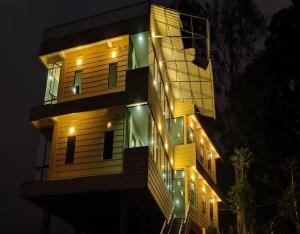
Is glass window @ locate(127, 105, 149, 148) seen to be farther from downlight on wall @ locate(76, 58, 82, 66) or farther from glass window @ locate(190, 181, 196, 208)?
glass window @ locate(190, 181, 196, 208)

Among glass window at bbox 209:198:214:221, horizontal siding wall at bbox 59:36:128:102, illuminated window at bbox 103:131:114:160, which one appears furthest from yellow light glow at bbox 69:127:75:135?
glass window at bbox 209:198:214:221

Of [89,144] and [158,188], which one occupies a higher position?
[89,144]

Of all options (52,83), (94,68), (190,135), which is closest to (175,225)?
(190,135)

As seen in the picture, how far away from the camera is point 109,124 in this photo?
60.8ft

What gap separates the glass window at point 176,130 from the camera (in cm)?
2505

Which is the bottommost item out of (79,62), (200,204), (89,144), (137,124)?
(200,204)

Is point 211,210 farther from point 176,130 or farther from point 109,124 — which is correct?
point 109,124

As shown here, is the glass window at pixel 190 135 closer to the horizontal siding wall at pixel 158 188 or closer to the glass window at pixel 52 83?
the horizontal siding wall at pixel 158 188

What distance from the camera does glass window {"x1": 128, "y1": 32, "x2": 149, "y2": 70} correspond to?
1927 cm

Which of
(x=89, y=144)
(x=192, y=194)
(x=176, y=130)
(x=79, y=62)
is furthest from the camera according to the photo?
(x=176, y=130)

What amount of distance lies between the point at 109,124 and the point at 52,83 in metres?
3.78

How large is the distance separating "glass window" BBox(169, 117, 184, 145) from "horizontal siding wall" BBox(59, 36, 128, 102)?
21.7ft

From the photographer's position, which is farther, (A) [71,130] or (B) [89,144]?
(A) [71,130]

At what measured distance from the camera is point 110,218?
2080 centimetres
